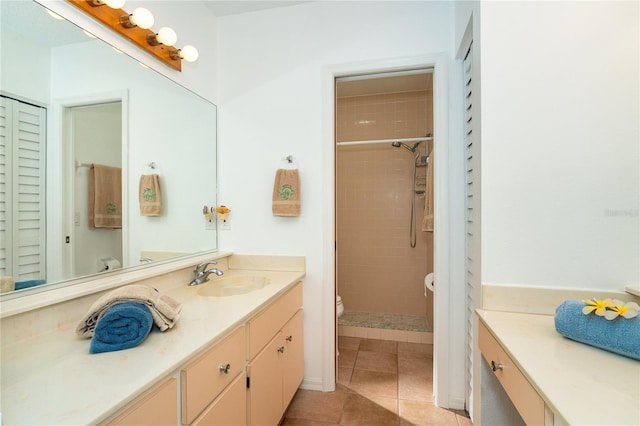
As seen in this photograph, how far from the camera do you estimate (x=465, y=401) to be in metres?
1.73

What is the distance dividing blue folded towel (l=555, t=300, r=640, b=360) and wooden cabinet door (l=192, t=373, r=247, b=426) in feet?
3.74

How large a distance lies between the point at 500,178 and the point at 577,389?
0.74m

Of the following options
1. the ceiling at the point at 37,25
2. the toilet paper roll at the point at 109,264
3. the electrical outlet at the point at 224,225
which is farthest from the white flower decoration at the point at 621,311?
the ceiling at the point at 37,25

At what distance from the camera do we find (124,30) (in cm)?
134

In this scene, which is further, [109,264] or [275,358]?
[275,358]

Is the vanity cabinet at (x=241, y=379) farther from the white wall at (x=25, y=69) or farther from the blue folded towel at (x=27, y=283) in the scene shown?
the white wall at (x=25, y=69)

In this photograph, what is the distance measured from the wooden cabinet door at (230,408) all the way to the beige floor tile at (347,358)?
50.0 inches

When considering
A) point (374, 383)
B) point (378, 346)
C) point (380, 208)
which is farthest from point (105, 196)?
point (380, 208)

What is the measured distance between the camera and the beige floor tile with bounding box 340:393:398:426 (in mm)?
1637

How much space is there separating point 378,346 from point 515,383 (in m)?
1.89

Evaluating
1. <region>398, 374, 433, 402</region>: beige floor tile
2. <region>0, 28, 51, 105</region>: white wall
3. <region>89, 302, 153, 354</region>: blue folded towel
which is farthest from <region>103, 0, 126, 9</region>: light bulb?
<region>398, 374, 433, 402</region>: beige floor tile

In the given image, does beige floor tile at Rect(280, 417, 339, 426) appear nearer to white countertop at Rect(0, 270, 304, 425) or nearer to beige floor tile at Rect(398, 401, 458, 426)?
beige floor tile at Rect(398, 401, 458, 426)

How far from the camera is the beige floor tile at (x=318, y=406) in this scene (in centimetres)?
168

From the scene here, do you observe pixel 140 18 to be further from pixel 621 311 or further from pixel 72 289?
pixel 621 311
